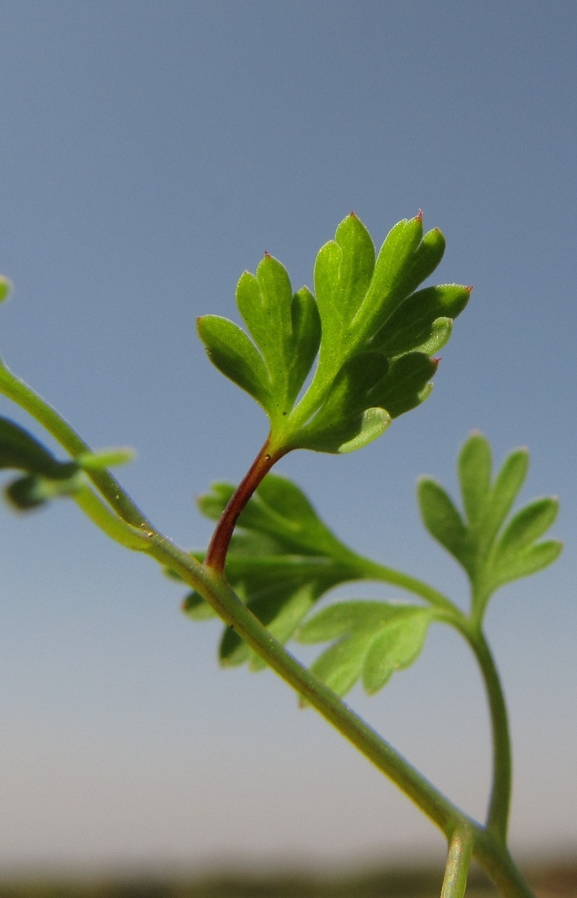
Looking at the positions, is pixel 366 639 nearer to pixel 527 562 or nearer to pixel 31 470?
pixel 527 562

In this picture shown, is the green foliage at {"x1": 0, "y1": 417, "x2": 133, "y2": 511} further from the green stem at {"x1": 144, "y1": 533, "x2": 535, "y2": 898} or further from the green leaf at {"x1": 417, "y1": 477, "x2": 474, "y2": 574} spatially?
the green leaf at {"x1": 417, "y1": 477, "x2": 474, "y2": 574}

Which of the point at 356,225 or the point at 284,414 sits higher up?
the point at 356,225

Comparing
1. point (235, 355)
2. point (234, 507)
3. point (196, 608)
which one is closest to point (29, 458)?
point (234, 507)

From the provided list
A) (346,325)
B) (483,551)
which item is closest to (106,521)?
(346,325)

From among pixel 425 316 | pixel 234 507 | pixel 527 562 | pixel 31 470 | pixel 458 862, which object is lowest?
pixel 458 862

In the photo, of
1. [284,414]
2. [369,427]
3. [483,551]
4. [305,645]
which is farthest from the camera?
[483,551]

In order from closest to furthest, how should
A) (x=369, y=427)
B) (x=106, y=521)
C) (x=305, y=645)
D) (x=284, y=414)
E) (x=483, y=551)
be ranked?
(x=106, y=521) → (x=369, y=427) → (x=284, y=414) → (x=305, y=645) → (x=483, y=551)

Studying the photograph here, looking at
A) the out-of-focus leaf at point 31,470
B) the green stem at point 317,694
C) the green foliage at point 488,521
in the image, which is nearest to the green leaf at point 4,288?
the out-of-focus leaf at point 31,470

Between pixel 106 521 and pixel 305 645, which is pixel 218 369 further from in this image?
pixel 305 645
